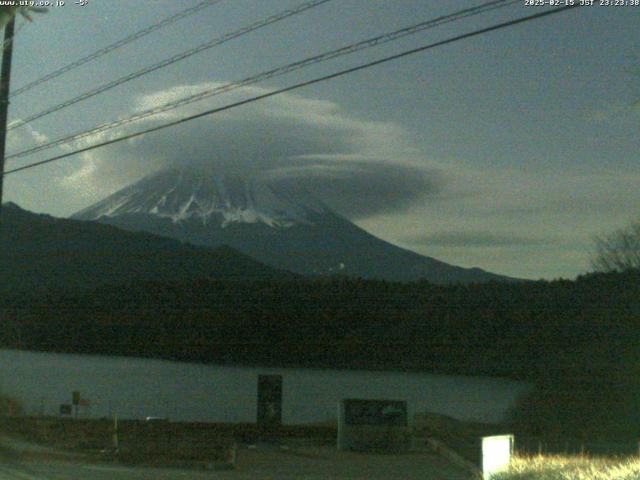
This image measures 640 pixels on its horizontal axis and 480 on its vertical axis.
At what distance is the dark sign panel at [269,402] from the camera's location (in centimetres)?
2228

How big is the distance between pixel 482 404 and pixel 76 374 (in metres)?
21.1

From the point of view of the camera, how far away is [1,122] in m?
18.3

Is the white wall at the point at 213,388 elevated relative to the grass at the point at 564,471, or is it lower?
elevated

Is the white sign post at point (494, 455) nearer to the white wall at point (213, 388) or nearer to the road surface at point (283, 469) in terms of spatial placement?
the road surface at point (283, 469)

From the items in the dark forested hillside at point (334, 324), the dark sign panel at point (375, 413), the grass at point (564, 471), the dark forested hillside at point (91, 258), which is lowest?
the grass at point (564, 471)

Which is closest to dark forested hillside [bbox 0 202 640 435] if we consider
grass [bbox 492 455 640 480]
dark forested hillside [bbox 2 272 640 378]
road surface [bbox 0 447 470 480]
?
dark forested hillside [bbox 2 272 640 378]

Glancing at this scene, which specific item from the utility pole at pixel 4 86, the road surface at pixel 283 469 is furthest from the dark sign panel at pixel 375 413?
the utility pole at pixel 4 86

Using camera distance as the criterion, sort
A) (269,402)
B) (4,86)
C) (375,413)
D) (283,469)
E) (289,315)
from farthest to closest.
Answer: (289,315)
(269,402)
(375,413)
(4,86)
(283,469)

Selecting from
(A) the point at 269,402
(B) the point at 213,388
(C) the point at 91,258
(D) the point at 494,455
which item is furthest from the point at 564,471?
(C) the point at 91,258

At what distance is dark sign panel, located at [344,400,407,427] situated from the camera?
2062 centimetres

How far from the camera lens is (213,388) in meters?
45.2

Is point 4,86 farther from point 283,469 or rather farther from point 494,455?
point 494,455

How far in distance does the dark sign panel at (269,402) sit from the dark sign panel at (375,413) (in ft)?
6.99

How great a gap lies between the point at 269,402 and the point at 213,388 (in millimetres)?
23239
